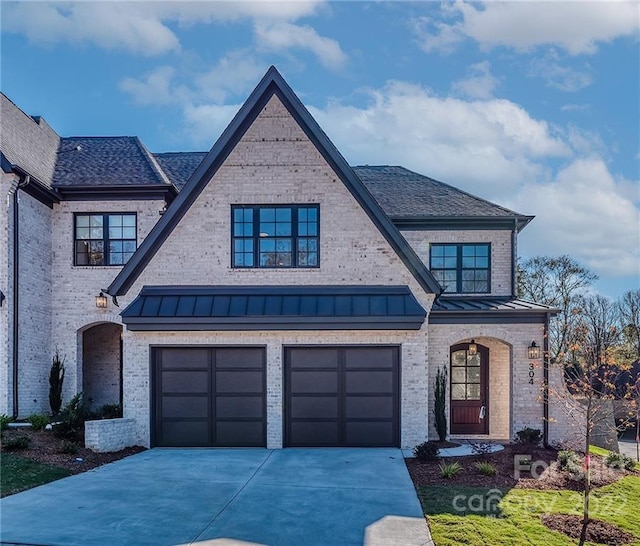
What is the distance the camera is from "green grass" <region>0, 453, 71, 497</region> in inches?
355

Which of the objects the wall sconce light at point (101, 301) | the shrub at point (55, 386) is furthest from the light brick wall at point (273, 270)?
the shrub at point (55, 386)

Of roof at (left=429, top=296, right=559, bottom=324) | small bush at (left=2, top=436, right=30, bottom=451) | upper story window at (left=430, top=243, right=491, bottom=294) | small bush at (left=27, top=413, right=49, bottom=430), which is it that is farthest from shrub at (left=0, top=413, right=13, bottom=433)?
upper story window at (left=430, top=243, right=491, bottom=294)

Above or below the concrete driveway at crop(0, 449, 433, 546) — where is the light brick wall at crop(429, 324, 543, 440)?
above

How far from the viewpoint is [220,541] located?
661cm

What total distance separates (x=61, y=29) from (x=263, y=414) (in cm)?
1221

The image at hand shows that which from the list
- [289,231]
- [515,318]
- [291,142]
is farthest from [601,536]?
[291,142]

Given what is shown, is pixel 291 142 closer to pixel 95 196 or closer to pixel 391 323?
pixel 391 323

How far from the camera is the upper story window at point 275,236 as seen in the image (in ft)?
44.3

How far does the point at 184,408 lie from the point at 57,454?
9.93 ft

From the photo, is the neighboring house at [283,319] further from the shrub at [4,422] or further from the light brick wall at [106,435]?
the shrub at [4,422]

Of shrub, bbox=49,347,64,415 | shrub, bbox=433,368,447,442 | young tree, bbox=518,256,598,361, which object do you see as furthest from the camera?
young tree, bbox=518,256,598,361

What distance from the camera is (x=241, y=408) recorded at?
1291 centimetres

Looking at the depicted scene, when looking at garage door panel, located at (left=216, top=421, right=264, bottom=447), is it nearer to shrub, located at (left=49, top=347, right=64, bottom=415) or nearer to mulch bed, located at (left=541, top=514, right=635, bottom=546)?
shrub, located at (left=49, top=347, right=64, bottom=415)

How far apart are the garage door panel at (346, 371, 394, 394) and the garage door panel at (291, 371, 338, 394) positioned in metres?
0.41
